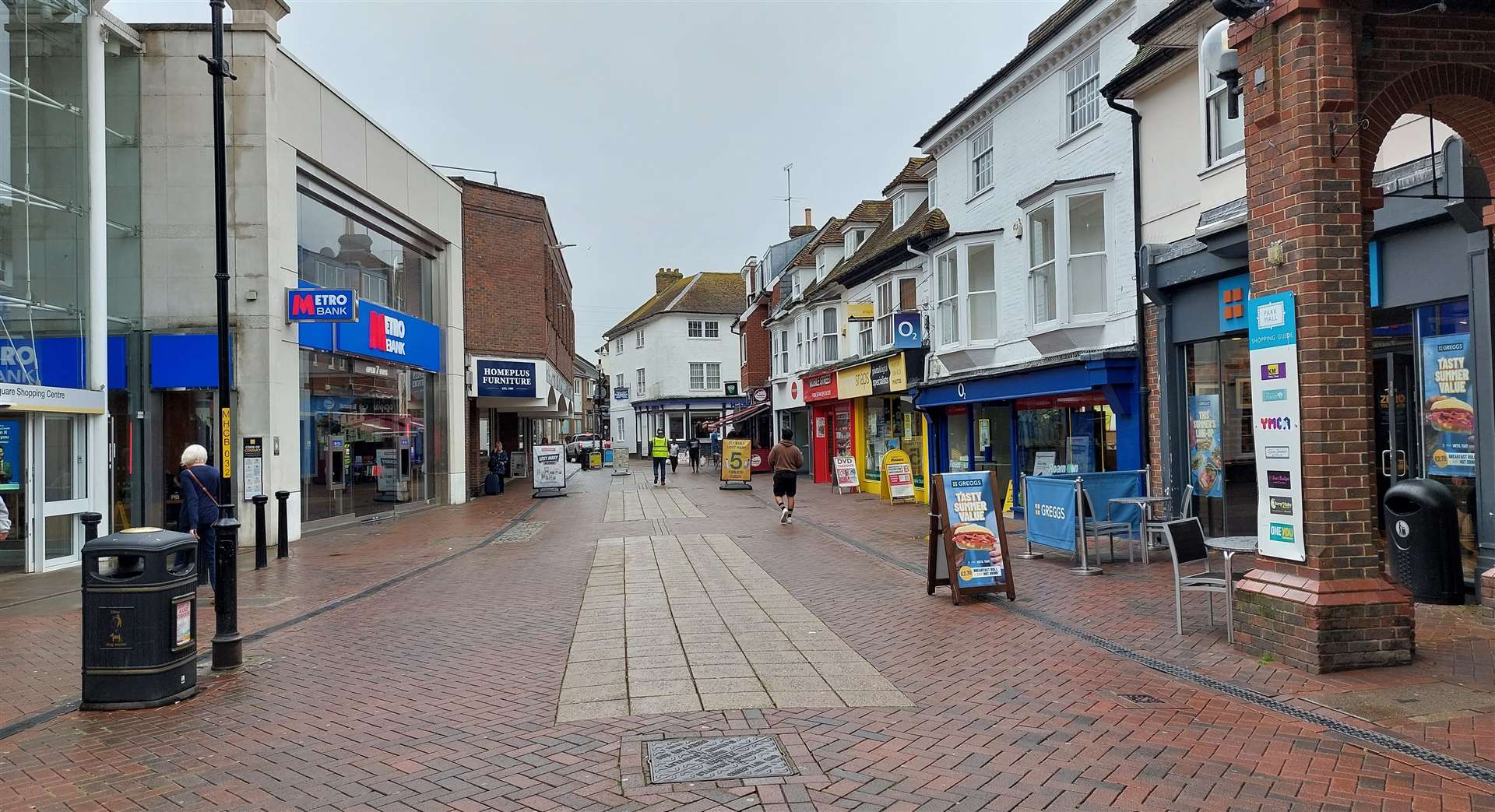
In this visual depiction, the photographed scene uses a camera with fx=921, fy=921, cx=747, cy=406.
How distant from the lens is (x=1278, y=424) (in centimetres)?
642

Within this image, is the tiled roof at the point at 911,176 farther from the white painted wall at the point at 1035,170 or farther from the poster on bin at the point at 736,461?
the poster on bin at the point at 736,461

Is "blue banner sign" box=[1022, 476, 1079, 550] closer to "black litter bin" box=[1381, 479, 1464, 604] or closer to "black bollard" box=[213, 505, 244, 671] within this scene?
"black litter bin" box=[1381, 479, 1464, 604]

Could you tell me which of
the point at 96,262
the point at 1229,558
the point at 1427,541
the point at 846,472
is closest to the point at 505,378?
the point at 846,472

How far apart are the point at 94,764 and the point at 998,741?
4.72 meters

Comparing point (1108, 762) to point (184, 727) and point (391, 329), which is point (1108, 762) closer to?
point (184, 727)

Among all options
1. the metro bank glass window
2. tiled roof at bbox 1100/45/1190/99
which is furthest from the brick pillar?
the metro bank glass window

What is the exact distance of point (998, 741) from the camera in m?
4.89

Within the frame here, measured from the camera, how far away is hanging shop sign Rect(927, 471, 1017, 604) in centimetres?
876

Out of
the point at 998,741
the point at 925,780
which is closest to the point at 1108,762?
the point at 998,741

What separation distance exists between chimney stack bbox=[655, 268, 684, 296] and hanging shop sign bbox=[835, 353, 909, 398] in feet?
143

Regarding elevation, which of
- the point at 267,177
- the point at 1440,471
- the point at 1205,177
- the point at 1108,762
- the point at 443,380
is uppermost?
the point at 267,177

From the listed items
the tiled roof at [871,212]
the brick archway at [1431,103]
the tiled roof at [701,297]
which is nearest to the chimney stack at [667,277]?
the tiled roof at [701,297]

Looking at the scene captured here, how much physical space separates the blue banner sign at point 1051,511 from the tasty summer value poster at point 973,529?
2136 millimetres

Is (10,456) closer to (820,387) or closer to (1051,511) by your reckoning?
(1051,511)
